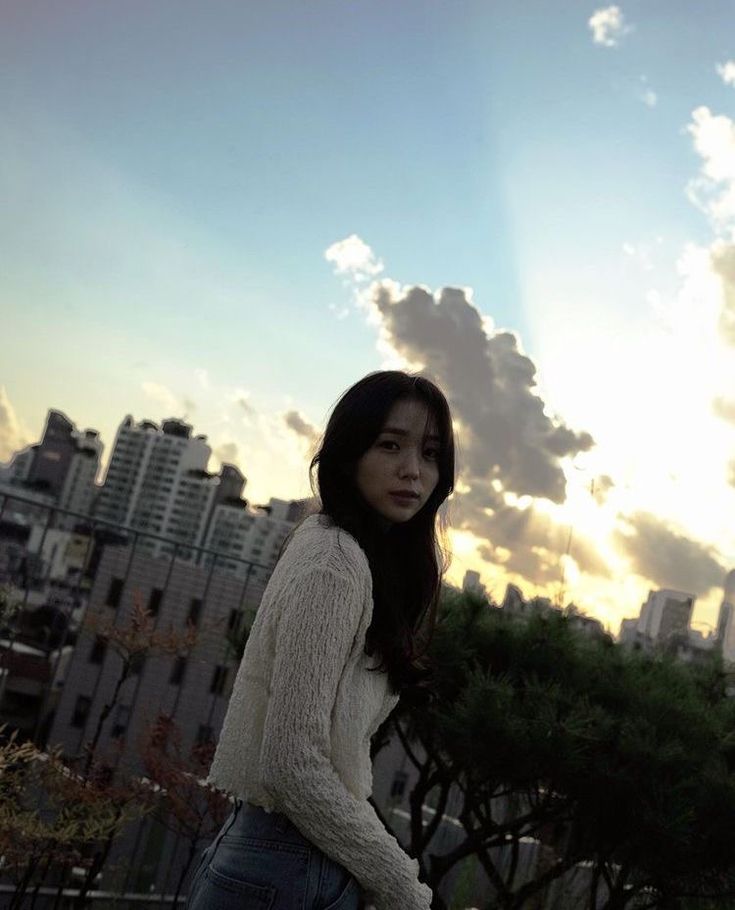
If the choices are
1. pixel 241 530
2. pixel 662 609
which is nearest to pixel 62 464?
pixel 241 530

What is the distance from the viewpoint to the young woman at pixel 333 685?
1.07 metres

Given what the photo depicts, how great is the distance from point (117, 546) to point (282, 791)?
4.38m

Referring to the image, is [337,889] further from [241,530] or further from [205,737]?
[241,530]

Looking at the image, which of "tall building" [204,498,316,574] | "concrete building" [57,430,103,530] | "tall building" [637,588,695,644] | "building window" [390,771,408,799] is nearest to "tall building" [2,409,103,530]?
"concrete building" [57,430,103,530]

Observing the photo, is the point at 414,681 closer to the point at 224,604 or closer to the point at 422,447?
the point at 422,447

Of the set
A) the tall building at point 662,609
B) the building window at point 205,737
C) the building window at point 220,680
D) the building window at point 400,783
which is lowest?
the building window at point 400,783

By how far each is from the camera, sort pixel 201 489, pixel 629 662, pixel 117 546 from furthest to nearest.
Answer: pixel 201 489 < pixel 117 546 < pixel 629 662

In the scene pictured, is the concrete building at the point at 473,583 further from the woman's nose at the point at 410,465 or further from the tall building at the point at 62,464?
the tall building at the point at 62,464

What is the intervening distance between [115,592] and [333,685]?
339cm

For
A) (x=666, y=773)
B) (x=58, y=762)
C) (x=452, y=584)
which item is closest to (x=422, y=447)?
(x=666, y=773)

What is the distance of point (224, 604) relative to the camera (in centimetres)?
559

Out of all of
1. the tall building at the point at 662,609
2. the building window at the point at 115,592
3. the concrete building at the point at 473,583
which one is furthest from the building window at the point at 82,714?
the tall building at the point at 662,609

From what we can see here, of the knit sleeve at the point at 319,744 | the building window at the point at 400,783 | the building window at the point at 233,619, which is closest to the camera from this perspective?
the knit sleeve at the point at 319,744

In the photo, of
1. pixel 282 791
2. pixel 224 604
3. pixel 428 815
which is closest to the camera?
pixel 282 791
